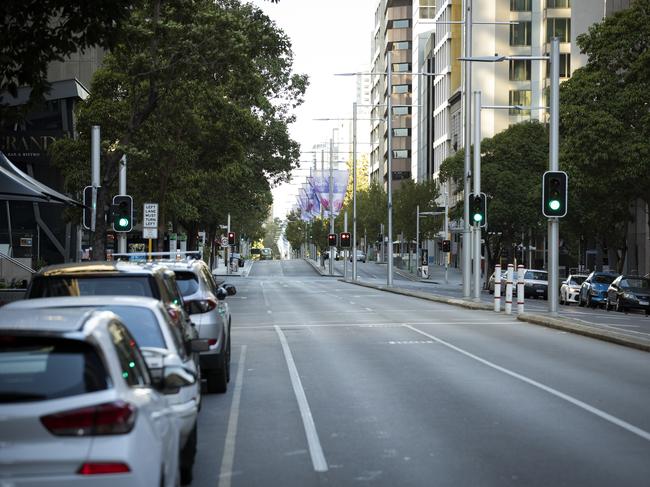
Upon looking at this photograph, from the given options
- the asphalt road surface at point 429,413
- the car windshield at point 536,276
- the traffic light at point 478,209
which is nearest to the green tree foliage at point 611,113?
the traffic light at point 478,209

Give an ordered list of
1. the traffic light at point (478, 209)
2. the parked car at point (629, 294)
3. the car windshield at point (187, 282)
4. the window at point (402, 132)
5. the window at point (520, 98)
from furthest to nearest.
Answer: the window at point (402, 132) → the window at point (520, 98) → the parked car at point (629, 294) → the traffic light at point (478, 209) → the car windshield at point (187, 282)

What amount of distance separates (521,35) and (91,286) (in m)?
89.7

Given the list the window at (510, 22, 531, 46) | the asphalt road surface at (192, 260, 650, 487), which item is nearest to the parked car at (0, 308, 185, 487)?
the asphalt road surface at (192, 260, 650, 487)

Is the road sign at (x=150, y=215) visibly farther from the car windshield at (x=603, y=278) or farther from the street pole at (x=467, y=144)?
the car windshield at (x=603, y=278)

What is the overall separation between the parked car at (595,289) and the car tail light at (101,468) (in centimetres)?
4332

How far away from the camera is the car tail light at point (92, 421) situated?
17.6 feet

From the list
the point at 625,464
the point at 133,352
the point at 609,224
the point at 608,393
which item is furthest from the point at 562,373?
the point at 609,224

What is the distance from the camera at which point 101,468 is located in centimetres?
536

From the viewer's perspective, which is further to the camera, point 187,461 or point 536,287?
point 536,287

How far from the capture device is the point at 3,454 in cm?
528

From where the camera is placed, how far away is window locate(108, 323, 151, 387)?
6.07 metres

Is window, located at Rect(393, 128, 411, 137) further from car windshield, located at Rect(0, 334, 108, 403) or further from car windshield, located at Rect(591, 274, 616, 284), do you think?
car windshield, located at Rect(0, 334, 108, 403)

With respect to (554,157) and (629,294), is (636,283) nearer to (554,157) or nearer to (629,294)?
(629,294)

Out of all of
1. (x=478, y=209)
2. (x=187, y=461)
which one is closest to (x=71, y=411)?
(x=187, y=461)
